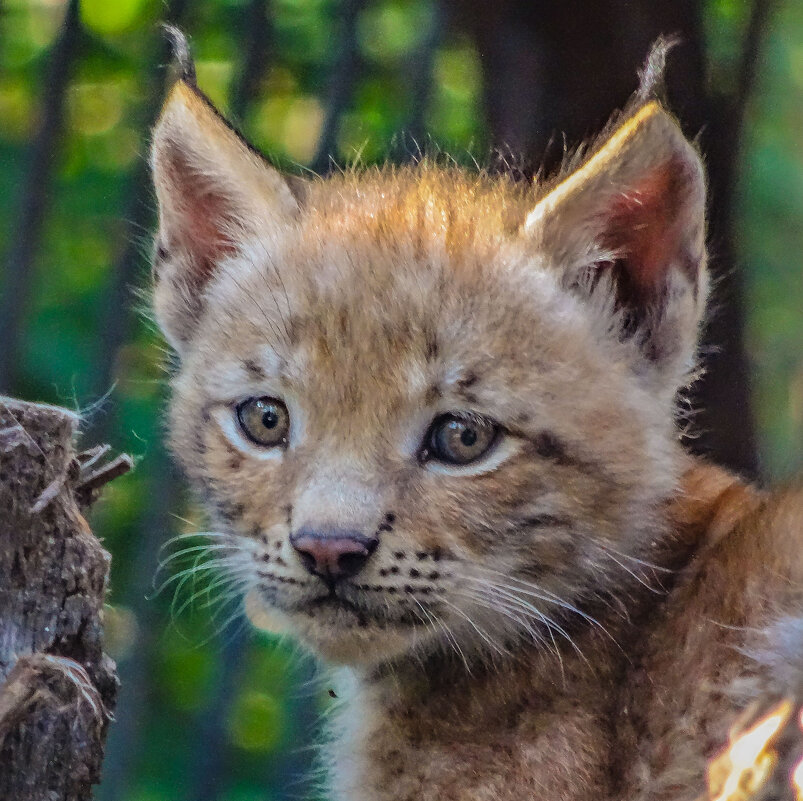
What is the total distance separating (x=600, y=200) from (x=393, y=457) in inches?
12.8

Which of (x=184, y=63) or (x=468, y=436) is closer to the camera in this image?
(x=468, y=436)

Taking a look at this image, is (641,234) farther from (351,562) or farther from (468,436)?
(351,562)

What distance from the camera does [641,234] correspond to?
3.61ft

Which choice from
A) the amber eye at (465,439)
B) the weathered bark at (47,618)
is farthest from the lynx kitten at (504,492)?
the weathered bark at (47,618)

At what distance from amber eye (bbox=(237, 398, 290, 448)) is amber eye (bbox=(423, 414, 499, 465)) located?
0.17 m

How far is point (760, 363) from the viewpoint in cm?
135

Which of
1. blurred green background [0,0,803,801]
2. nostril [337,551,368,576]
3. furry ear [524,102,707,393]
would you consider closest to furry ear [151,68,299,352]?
blurred green background [0,0,803,801]

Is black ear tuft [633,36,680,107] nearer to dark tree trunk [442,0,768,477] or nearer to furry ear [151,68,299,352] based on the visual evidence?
dark tree trunk [442,0,768,477]

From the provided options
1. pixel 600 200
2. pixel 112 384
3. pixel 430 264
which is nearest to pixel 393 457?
pixel 430 264

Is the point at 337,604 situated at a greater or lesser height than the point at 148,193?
lesser

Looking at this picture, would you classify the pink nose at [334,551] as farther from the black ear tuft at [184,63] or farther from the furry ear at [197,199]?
the black ear tuft at [184,63]

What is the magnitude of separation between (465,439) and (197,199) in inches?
17.7

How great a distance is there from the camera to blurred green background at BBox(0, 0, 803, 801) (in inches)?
54.8

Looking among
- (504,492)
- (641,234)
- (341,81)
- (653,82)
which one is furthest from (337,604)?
(341,81)
